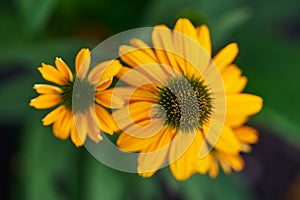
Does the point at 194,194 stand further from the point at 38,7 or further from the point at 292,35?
the point at 292,35

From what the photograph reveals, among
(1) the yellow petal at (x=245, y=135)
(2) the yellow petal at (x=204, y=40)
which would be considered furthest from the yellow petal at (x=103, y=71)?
(1) the yellow petal at (x=245, y=135)

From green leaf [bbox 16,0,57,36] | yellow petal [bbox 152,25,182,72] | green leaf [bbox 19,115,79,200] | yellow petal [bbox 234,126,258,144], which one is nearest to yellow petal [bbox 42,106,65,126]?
yellow petal [bbox 152,25,182,72]

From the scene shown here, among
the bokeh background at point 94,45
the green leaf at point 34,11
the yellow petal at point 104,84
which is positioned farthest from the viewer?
the bokeh background at point 94,45

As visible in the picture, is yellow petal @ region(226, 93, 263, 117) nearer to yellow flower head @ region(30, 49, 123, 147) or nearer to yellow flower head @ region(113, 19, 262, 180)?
yellow flower head @ region(113, 19, 262, 180)

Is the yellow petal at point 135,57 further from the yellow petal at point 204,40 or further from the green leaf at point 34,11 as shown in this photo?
the green leaf at point 34,11

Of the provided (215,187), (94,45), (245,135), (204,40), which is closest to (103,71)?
(204,40)

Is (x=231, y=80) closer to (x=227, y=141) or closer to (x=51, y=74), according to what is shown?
(x=227, y=141)

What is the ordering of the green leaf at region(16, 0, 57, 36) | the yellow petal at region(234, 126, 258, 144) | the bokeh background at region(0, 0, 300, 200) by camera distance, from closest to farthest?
the yellow petal at region(234, 126, 258, 144) → the green leaf at region(16, 0, 57, 36) → the bokeh background at region(0, 0, 300, 200)
